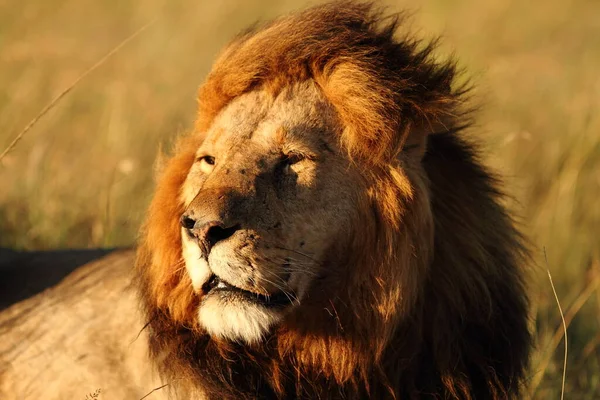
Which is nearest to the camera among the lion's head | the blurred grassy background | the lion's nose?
the lion's nose

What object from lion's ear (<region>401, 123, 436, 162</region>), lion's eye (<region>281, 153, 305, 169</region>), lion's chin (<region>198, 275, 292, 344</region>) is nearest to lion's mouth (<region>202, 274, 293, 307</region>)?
lion's chin (<region>198, 275, 292, 344</region>)

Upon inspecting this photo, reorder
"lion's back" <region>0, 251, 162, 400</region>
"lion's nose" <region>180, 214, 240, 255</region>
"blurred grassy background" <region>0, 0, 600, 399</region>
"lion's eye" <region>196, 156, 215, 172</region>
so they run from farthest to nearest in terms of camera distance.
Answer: "blurred grassy background" <region>0, 0, 600, 399</region>, "lion's back" <region>0, 251, 162, 400</region>, "lion's eye" <region>196, 156, 215, 172</region>, "lion's nose" <region>180, 214, 240, 255</region>

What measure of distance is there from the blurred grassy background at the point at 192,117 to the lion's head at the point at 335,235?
1.89 feet

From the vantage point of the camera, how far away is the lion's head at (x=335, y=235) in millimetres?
3406

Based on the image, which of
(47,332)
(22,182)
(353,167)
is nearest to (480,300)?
(353,167)

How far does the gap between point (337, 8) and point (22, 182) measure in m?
3.70

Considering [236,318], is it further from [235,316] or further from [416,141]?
[416,141]

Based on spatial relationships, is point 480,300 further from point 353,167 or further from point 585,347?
point 585,347

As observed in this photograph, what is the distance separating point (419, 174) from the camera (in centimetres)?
366

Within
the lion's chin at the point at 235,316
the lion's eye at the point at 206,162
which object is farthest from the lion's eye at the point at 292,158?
the lion's chin at the point at 235,316

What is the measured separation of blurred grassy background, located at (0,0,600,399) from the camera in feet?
20.2

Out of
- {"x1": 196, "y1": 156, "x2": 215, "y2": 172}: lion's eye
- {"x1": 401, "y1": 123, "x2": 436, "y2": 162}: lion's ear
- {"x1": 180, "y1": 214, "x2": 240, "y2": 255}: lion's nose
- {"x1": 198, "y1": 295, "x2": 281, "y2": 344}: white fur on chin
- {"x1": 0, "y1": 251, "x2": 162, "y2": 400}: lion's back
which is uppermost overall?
{"x1": 401, "y1": 123, "x2": 436, "y2": 162}: lion's ear

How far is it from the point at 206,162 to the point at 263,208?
0.44 m

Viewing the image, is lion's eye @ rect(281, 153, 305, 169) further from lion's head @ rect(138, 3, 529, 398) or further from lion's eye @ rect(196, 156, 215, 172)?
lion's eye @ rect(196, 156, 215, 172)
